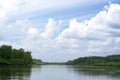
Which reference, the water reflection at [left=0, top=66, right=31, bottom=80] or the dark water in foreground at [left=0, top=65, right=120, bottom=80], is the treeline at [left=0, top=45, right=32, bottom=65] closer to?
the dark water in foreground at [left=0, top=65, right=120, bottom=80]

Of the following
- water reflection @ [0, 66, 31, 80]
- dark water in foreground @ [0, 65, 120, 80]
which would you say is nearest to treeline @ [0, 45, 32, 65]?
dark water in foreground @ [0, 65, 120, 80]

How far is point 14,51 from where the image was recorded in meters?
144

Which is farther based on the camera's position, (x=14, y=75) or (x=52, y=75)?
(x=52, y=75)

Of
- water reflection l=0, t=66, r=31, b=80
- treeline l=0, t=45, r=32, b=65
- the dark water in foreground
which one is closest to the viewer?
water reflection l=0, t=66, r=31, b=80

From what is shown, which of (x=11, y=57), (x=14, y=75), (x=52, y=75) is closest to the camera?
(x=14, y=75)

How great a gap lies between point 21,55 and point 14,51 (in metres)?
6.00

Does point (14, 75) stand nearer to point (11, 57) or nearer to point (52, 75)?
point (52, 75)

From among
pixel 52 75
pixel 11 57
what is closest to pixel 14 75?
pixel 52 75

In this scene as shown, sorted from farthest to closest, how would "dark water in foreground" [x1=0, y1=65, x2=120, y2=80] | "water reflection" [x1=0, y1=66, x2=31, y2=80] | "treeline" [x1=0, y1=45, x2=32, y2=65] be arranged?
"treeline" [x1=0, y1=45, x2=32, y2=65] → "dark water in foreground" [x1=0, y1=65, x2=120, y2=80] → "water reflection" [x1=0, y1=66, x2=31, y2=80]

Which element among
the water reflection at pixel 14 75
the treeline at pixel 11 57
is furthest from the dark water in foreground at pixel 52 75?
the treeline at pixel 11 57

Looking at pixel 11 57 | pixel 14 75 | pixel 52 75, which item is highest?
pixel 11 57

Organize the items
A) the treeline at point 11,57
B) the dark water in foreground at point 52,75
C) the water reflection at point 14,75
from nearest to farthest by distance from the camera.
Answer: the water reflection at point 14,75 < the dark water in foreground at point 52,75 < the treeline at point 11,57

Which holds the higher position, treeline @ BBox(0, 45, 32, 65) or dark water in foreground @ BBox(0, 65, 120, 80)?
treeline @ BBox(0, 45, 32, 65)

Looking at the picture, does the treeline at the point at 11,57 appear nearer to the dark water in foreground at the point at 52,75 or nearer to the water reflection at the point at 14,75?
the dark water in foreground at the point at 52,75
